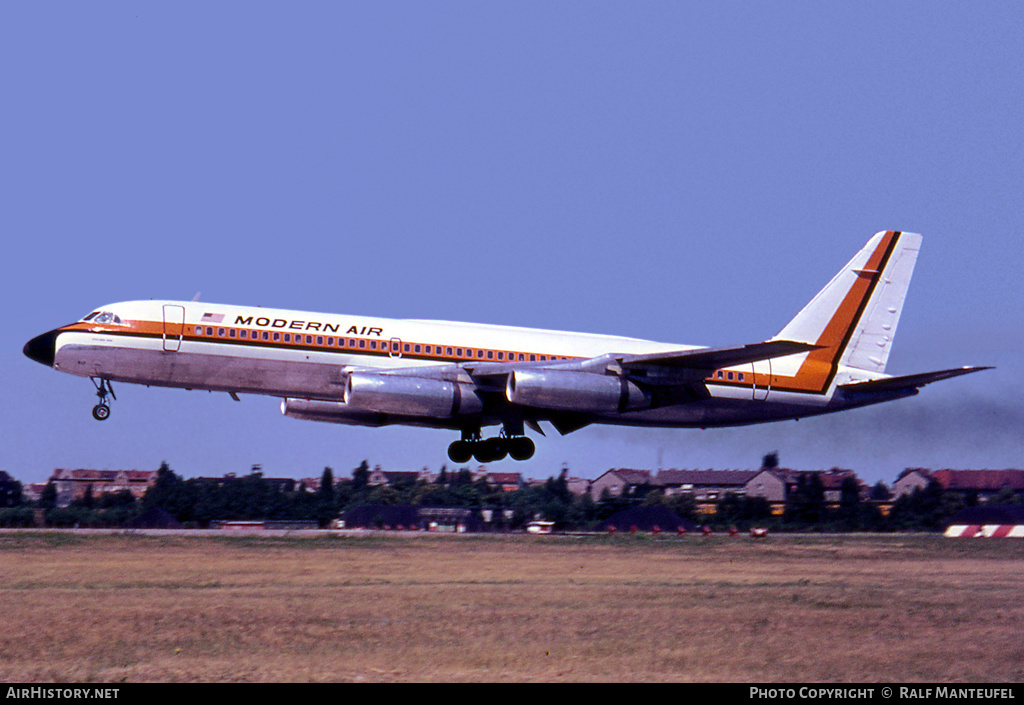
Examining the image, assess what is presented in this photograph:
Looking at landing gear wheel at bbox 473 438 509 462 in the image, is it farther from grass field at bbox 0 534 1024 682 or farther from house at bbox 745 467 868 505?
house at bbox 745 467 868 505

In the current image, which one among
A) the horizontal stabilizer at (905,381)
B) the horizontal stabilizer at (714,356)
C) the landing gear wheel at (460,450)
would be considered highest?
the horizontal stabilizer at (714,356)

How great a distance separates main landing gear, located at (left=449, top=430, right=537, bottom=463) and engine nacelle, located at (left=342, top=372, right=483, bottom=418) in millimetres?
3411

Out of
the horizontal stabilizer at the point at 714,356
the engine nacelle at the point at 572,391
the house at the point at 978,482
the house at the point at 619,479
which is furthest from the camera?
the house at the point at 619,479

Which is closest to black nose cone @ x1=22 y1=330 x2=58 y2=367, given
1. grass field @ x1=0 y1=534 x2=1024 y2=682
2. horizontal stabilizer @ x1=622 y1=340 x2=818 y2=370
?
grass field @ x1=0 y1=534 x2=1024 y2=682

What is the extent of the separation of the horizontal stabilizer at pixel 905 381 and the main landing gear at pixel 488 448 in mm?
10485

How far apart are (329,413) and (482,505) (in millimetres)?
26623

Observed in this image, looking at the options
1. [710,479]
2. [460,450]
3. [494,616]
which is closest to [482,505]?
[460,450]

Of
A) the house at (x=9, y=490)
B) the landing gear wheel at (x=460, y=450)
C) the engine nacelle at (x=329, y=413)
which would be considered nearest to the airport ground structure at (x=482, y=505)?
the house at (x=9, y=490)

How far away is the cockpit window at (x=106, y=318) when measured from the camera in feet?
105

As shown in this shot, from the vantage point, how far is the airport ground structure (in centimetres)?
5025

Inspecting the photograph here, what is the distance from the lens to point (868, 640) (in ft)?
58.5

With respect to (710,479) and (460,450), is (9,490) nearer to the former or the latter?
(460,450)

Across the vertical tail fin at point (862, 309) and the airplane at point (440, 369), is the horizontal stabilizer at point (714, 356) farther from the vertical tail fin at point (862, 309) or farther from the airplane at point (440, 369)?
the vertical tail fin at point (862, 309)
